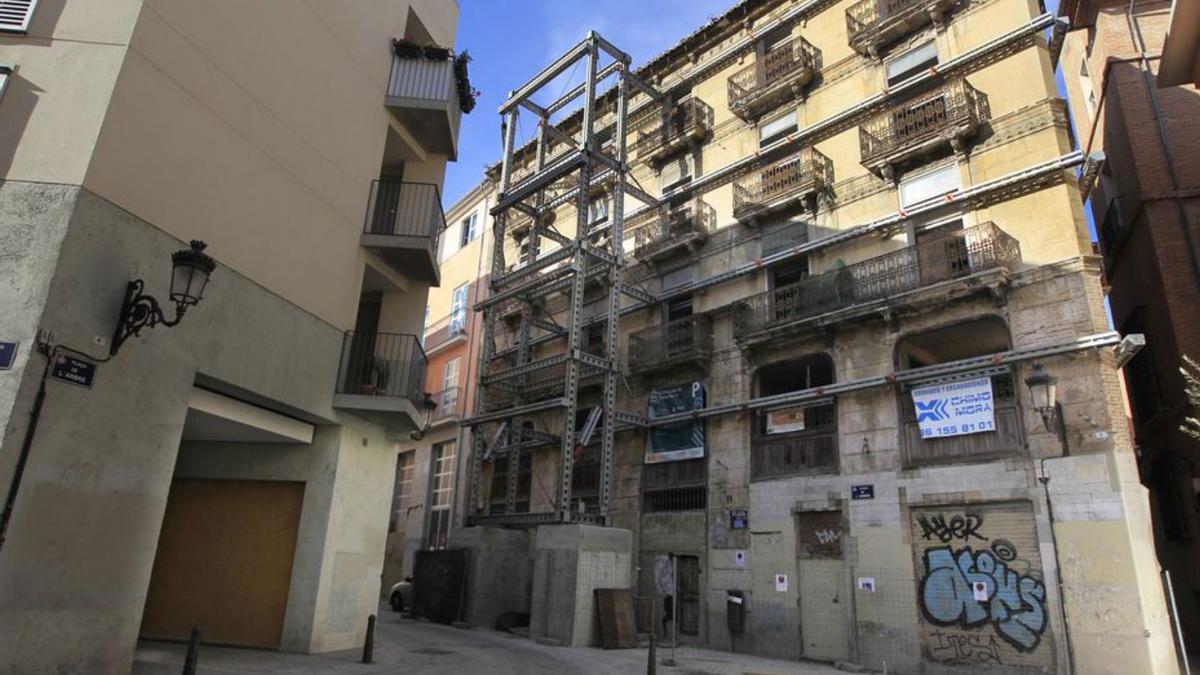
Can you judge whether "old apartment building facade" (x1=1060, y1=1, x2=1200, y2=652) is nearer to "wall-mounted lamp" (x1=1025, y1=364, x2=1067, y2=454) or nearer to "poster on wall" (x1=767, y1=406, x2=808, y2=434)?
"wall-mounted lamp" (x1=1025, y1=364, x2=1067, y2=454)

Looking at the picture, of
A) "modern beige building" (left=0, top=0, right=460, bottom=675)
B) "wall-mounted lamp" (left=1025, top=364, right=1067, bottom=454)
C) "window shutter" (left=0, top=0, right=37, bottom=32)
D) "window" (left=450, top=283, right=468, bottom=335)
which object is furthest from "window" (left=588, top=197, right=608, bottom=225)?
"window shutter" (left=0, top=0, right=37, bottom=32)

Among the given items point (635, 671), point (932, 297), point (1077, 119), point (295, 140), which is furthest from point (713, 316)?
point (1077, 119)

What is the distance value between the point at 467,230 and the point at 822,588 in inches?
960

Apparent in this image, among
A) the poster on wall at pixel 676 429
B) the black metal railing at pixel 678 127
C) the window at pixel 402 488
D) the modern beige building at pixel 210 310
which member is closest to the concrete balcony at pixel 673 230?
the black metal railing at pixel 678 127

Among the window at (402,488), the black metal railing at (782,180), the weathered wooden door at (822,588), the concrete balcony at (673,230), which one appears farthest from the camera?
the window at (402,488)

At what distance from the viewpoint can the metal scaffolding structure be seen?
20188 millimetres

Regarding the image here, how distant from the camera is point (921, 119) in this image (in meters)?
18.0

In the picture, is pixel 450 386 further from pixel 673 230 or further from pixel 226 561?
pixel 226 561

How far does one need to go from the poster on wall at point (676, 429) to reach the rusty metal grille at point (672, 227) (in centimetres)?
495

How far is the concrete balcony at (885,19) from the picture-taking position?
18.7 meters

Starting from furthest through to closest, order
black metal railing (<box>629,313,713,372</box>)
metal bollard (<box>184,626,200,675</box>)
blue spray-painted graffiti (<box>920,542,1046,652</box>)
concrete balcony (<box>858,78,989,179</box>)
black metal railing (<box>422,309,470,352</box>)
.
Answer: black metal railing (<box>422,309,470,352</box>)
black metal railing (<box>629,313,713,372</box>)
concrete balcony (<box>858,78,989,179</box>)
blue spray-painted graffiti (<box>920,542,1046,652</box>)
metal bollard (<box>184,626,200,675</box>)

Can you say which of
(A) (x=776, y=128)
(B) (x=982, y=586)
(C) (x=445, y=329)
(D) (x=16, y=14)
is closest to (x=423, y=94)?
(D) (x=16, y=14)

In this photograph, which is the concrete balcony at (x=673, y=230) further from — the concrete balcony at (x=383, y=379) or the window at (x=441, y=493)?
the window at (x=441, y=493)

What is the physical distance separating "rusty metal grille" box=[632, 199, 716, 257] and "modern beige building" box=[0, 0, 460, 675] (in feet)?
32.1
